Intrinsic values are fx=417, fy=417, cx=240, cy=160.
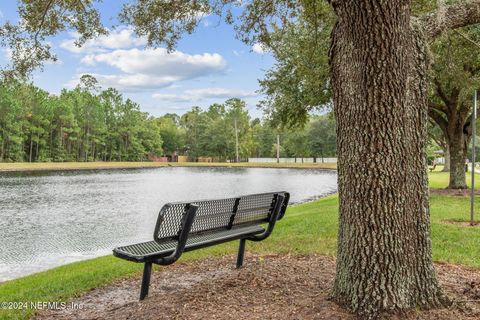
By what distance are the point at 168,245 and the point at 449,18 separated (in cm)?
333

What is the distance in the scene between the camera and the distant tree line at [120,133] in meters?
51.7

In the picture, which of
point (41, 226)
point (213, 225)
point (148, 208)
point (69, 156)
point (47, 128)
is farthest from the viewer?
point (69, 156)

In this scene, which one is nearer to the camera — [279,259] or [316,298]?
[316,298]

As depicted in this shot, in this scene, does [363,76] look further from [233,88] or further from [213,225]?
[233,88]

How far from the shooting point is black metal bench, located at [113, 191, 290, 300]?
371 cm

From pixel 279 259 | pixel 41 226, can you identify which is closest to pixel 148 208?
pixel 41 226

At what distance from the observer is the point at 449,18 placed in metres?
3.71

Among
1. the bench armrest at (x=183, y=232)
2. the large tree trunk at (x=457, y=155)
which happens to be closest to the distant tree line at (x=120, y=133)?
the large tree trunk at (x=457, y=155)

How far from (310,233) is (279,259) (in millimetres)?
2153

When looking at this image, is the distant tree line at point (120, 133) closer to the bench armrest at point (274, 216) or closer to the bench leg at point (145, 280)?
the bench armrest at point (274, 216)

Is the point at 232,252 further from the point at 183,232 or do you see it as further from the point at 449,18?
the point at 449,18

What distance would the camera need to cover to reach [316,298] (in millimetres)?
3576

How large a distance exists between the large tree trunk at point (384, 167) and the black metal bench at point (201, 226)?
4.78ft

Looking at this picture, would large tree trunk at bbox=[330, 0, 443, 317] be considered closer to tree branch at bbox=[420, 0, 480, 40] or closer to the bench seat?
tree branch at bbox=[420, 0, 480, 40]
